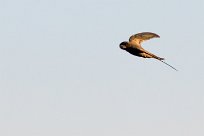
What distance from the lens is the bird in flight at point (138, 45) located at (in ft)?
141

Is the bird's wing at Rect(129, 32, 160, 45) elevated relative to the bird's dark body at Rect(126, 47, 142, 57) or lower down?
elevated

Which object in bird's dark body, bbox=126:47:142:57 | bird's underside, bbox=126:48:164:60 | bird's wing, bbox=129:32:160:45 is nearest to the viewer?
bird's underside, bbox=126:48:164:60

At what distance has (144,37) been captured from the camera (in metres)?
47.8

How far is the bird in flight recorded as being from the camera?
141ft

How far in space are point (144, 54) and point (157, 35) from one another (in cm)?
507

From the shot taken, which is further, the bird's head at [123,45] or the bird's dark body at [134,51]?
the bird's head at [123,45]

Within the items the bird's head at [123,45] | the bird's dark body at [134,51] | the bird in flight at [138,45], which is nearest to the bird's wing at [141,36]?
the bird in flight at [138,45]

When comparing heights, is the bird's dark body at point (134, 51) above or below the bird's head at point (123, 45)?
below

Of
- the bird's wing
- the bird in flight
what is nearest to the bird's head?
the bird in flight

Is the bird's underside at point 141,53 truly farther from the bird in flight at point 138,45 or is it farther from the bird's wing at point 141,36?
the bird's wing at point 141,36

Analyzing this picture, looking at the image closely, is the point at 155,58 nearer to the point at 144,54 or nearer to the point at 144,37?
the point at 144,54

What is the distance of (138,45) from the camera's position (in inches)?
1773

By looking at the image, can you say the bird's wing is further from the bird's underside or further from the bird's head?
the bird's underside

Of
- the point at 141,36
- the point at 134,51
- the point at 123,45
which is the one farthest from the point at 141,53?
the point at 141,36
